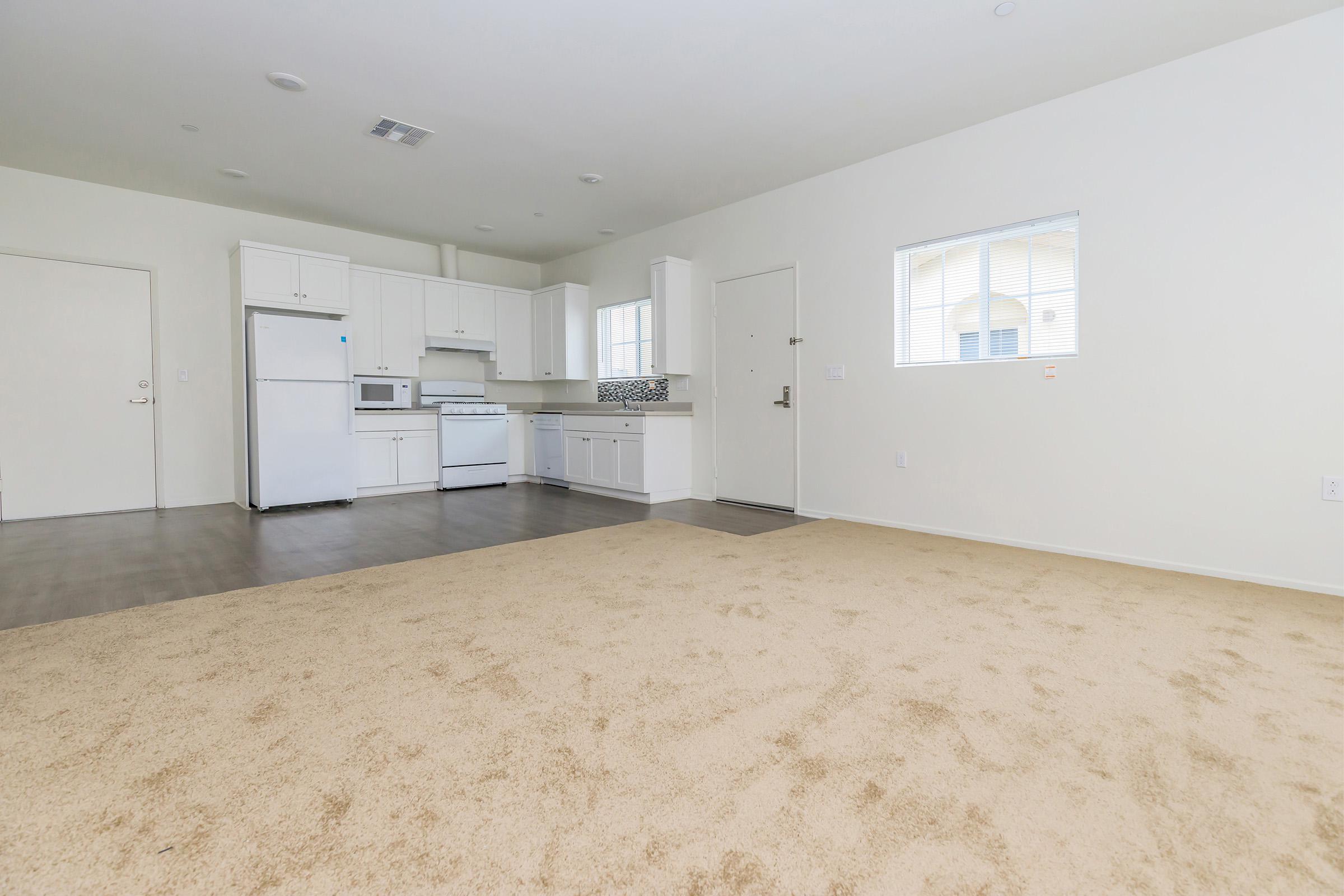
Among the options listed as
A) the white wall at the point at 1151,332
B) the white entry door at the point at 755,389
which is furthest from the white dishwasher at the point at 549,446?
the white wall at the point at 1151,332

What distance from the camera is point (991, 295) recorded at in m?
4.18

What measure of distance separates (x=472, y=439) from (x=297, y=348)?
6.24ft

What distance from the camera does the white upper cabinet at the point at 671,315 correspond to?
600 centimetres

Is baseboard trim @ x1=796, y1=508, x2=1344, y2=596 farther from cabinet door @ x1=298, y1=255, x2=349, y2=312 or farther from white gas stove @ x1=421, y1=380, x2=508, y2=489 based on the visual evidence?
Answer: cabinet door @ x1=298, y1=255, x2=349, y2=312

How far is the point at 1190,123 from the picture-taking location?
11.0ft

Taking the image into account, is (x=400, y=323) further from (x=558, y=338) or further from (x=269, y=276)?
(x=558, y=338)

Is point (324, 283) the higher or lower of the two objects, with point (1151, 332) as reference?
higher

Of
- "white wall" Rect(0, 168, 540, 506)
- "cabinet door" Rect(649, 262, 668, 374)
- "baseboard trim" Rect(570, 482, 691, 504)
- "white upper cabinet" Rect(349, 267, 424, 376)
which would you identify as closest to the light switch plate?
"baseboard trim" Rect(570, 482, 691, 504)

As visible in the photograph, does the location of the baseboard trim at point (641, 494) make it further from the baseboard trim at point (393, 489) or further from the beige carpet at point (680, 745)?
the beige carpet at point (680, 745)

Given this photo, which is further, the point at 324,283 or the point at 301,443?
the point at 324,283

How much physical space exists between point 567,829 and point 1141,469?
3.65 m

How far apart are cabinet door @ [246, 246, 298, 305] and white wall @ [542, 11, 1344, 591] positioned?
4.82 m

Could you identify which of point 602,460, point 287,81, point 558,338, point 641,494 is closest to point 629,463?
point 641,494

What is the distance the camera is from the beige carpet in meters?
1.25
